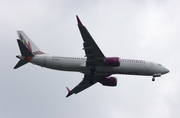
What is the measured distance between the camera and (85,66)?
70.6m

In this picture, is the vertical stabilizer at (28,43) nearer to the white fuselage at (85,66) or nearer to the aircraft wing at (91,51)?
the white fuselage at (85,66)

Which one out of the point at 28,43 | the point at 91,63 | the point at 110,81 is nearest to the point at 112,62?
the point at 91,63

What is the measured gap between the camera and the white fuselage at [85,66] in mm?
70375

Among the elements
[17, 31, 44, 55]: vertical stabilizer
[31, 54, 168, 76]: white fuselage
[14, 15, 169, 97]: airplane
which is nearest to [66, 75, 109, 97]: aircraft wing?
[14, 15, 169, 97]: airplane

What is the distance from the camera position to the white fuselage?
231ft

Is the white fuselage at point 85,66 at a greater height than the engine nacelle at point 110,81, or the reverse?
the white fuselage at point 85,66

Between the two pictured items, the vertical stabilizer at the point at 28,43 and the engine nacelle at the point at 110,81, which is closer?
the vertical stabilizer at the point at 28,43

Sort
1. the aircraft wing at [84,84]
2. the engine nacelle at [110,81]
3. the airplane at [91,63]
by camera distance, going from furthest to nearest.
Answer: the engine nacelle at [110,81] < the aircraft wing at [84,84] < the airplane at [91,63]

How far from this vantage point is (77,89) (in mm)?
79500

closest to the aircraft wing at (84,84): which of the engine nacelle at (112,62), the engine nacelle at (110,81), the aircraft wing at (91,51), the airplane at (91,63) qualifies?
the engine nacelle at (110,81)

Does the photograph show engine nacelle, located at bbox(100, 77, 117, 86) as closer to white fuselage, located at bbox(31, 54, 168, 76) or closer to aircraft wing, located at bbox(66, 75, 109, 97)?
aircraft wing, located at bbox(66, 75, 109, 97)

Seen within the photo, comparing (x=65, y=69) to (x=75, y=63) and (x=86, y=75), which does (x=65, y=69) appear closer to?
(x=75, y=63)

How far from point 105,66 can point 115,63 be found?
199 centimetres

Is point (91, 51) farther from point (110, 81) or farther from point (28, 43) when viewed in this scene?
point (28, 43)
